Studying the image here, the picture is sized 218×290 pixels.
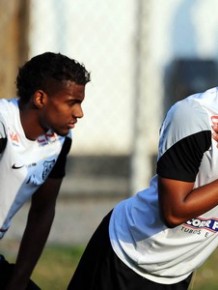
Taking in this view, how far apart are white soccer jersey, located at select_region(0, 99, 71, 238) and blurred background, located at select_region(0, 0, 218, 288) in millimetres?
4141

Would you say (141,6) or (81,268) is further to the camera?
(141,6)

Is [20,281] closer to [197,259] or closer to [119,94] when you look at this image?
[197,259]

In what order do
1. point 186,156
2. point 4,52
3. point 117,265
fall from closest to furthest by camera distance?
point 186,156
point 117,265
point 4,52

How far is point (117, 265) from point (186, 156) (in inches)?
27.2

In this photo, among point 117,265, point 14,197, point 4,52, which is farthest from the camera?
point 4,52

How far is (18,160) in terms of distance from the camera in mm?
5051

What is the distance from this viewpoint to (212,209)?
453cm

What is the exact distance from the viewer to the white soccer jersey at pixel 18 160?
16.4ft

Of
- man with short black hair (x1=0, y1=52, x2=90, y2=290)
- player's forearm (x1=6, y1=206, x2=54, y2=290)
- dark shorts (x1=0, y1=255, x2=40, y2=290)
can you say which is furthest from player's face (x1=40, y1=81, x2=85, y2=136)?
dark shorts (x1=0, y1=255, x2=40, y2=290)

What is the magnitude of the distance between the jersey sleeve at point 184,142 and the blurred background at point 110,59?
5.03m

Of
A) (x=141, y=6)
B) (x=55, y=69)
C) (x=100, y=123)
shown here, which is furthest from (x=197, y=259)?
(x=100, y=123)

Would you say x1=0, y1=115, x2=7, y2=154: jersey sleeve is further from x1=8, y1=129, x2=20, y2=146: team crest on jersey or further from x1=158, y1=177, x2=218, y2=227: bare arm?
x1=158, y1=177, x2=218, y2=227: bare arm

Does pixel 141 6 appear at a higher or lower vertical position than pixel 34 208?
higher

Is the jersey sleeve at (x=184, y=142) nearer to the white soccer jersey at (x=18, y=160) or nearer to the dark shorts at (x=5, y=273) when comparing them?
the white soccer jersey at (x=18, y=160)
